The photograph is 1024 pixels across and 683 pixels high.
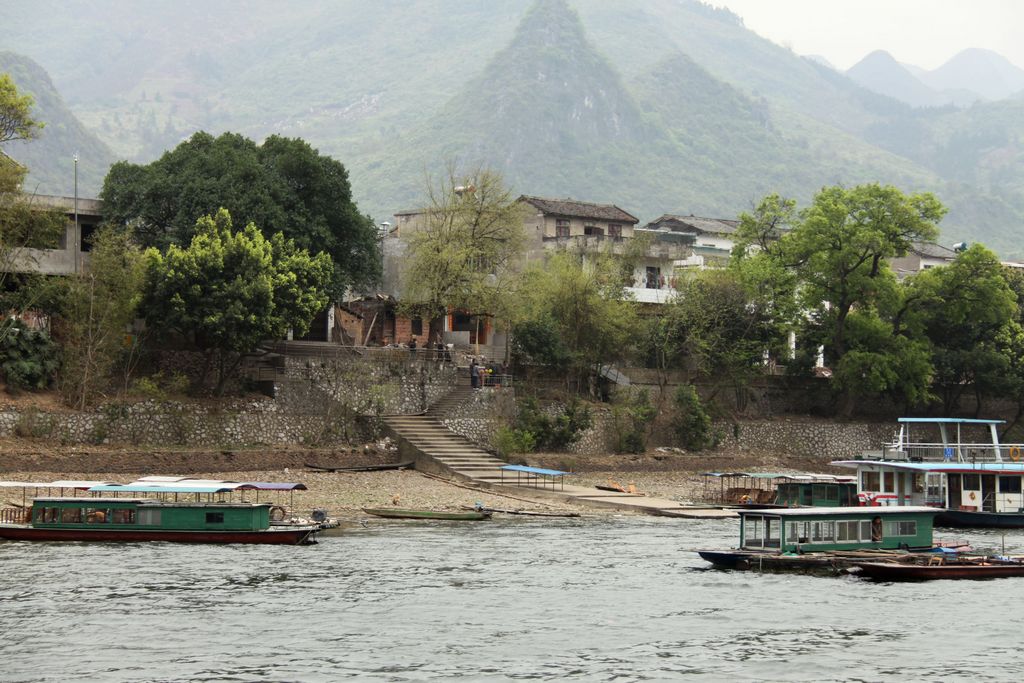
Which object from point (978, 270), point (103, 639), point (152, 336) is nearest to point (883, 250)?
point (978, 270)

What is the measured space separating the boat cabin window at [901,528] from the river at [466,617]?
3826mm

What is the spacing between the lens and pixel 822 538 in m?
36.3

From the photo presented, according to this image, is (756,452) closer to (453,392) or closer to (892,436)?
(892,436)

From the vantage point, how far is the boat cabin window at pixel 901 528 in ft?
122

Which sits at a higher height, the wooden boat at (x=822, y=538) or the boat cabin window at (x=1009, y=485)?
the boat cabin window at (x=1009, y=485)

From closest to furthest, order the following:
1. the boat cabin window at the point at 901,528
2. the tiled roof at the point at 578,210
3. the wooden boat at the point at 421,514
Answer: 1. the boat cabin window at the point at 901,528
2. the wooden boat at the point at 421,514
3. the tiled roof at the point at 578,210

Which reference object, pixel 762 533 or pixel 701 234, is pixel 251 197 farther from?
pixel 701 234

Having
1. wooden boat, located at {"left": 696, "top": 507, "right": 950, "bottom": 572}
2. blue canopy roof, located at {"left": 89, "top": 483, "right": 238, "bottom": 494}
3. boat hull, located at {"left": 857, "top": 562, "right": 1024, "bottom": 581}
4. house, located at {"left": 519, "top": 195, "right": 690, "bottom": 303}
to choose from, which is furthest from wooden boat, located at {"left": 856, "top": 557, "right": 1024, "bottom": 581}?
house, located at {"left": 519, "top": 195, "right": 690, "bottom": 303}

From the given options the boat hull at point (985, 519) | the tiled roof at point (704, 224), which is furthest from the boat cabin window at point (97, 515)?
the tiled roof at point (704, 224)

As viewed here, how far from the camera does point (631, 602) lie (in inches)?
1187

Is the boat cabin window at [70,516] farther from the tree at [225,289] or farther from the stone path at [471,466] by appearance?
the stone path at [471,466]

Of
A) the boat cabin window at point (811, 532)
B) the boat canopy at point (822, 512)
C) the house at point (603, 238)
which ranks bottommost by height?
the boat cabin window at point (811, 532)

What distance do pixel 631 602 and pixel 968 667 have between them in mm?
8254

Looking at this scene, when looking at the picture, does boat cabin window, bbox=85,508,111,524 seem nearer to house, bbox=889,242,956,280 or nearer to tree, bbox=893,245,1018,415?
tree, bbox=893,245,1018,415
